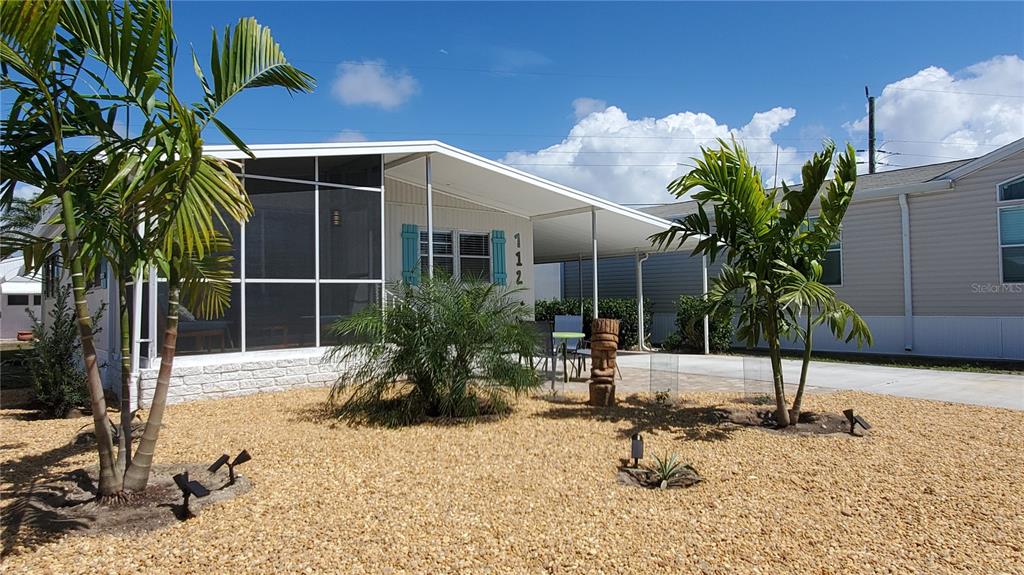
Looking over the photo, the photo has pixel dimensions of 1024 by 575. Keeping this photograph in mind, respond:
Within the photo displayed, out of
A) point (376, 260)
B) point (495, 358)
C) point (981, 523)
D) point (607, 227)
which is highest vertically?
point (607, 227)

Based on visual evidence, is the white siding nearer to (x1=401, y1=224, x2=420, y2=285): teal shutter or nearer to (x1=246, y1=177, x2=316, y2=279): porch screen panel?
(x1=401, y1=224, x2=420, y2=285): teal shutter

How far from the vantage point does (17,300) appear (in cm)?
2255

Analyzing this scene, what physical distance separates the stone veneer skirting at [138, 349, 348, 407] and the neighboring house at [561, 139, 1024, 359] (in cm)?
1144

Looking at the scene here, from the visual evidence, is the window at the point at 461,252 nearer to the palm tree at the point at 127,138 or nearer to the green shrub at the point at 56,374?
the green shrub at the point at 56,374

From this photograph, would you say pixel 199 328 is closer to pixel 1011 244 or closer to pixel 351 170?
pixel 351 170

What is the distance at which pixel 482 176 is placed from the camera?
9492 mm

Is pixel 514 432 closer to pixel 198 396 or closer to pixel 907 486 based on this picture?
pixel 907 486

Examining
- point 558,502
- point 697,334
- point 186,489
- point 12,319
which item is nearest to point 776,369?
point 558,502

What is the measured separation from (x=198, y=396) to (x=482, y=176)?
4992 millimetres

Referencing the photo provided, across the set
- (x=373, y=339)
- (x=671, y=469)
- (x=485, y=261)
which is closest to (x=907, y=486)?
(x=671, y=469)

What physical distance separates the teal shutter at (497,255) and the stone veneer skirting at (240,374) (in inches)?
171

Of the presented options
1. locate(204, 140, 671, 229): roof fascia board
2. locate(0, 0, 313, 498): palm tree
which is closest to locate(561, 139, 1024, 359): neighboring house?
locate(204, 140, 671, 229): roof fascia board

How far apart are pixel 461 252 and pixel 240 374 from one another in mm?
4998

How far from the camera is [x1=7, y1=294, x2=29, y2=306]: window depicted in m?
22.2
